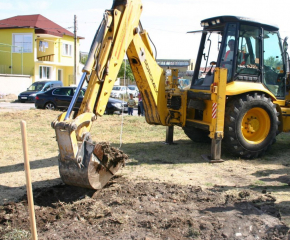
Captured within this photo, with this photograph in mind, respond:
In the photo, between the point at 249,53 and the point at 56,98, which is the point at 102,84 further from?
the point at 56,98

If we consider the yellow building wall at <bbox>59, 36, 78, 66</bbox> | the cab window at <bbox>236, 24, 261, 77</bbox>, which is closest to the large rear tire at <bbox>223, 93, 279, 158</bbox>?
the cab window at <bbox>236, 24, 261, 77</bbox>

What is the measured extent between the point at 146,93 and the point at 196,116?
5.10ft

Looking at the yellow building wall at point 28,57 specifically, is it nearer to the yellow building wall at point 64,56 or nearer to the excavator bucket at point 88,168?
the yellow building wall at point 64,56

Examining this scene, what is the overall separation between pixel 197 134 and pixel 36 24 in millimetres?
30543

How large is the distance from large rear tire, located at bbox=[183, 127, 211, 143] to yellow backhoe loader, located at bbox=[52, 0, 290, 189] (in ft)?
3.08

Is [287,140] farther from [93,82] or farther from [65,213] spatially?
[65,213]

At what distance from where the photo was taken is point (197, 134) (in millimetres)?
9664

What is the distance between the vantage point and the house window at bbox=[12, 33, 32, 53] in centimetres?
3569

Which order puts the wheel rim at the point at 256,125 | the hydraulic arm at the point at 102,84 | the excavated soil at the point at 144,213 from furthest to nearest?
the wheel rim at the point at 256,125, the hydraulic arm at the point at 102,84, the excavated soil at the point at 144,213

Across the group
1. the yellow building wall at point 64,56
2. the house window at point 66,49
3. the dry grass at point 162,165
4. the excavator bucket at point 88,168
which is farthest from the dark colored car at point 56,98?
the house window at point 66,49

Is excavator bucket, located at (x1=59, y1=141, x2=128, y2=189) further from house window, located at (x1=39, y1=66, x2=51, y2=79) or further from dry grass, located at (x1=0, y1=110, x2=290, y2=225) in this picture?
house window, located at (x1=39, y1=66, x2=51, y2=79)

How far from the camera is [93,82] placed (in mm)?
5805

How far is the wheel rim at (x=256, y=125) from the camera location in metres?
8.12

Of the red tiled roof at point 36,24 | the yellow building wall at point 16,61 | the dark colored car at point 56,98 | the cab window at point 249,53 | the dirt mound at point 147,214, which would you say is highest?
the red tiled roof at point 36,24
